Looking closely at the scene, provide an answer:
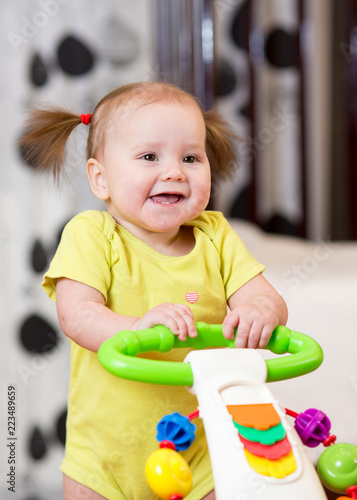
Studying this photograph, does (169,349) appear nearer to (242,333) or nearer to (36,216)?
(242,333)

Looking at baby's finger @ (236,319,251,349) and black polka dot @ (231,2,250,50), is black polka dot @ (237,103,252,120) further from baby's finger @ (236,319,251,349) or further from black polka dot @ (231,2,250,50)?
baby's finger @ (236,319,251,349)

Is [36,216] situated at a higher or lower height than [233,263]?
lower

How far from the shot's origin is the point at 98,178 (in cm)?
101

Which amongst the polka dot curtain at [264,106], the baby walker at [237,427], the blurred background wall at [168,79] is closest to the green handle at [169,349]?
the baby walker at [237,427]

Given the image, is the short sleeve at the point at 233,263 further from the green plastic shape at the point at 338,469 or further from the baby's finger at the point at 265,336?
the green plastic shape at the point at 338,469

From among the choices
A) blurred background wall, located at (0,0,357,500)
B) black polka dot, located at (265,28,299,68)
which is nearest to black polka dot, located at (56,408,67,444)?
blurred background wall, located at (0,0,357,500)

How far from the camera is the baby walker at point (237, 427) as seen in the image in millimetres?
659

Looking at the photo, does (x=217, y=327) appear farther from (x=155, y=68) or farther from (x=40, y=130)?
(x=155, y=68)

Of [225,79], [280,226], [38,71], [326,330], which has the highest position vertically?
[38,71]

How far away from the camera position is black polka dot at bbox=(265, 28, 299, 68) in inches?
110

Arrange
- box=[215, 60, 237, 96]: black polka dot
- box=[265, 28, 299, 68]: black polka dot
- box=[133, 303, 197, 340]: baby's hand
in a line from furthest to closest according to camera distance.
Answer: box=[265, 28, 299, 68]: black polka dot < box=[215, 60, 237, 96]: black polka dot < box=[133, 303, 197, 340]: baby's hand

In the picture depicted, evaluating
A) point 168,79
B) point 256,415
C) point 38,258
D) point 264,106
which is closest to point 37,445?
point 38,258

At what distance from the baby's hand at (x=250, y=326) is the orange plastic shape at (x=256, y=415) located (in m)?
0.12

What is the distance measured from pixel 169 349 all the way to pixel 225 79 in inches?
76.7
